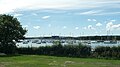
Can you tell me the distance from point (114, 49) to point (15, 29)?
2032cm

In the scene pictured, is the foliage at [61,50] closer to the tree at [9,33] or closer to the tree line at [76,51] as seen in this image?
the tree line at [76,51]

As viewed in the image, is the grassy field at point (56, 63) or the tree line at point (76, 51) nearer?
the grassy field at point (56, 63)

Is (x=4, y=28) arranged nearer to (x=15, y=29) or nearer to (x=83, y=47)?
(x=15, y=29)

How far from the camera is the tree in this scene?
62406mm

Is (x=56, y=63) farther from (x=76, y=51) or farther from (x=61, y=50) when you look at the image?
(x=61, y=50)

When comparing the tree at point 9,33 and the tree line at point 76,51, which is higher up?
the tree at point 9,33

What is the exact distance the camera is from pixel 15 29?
6306 cm

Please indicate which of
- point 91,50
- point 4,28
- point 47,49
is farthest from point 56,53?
point 4,28

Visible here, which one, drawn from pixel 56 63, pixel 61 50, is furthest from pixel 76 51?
pixel 56 63

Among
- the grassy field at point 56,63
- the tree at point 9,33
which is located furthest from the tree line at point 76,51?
the grassy field at point 56,63

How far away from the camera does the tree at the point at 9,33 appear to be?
6241 cm

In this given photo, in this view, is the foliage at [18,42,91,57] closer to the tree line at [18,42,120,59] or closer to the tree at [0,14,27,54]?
the tree line at [18,42,120,59]

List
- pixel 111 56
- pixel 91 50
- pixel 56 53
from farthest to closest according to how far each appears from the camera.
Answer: pixel 56 53
pixel 91 50
pixel 111 56

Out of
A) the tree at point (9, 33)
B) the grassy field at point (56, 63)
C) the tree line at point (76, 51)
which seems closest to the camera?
the grassy field at point (56, 63)
